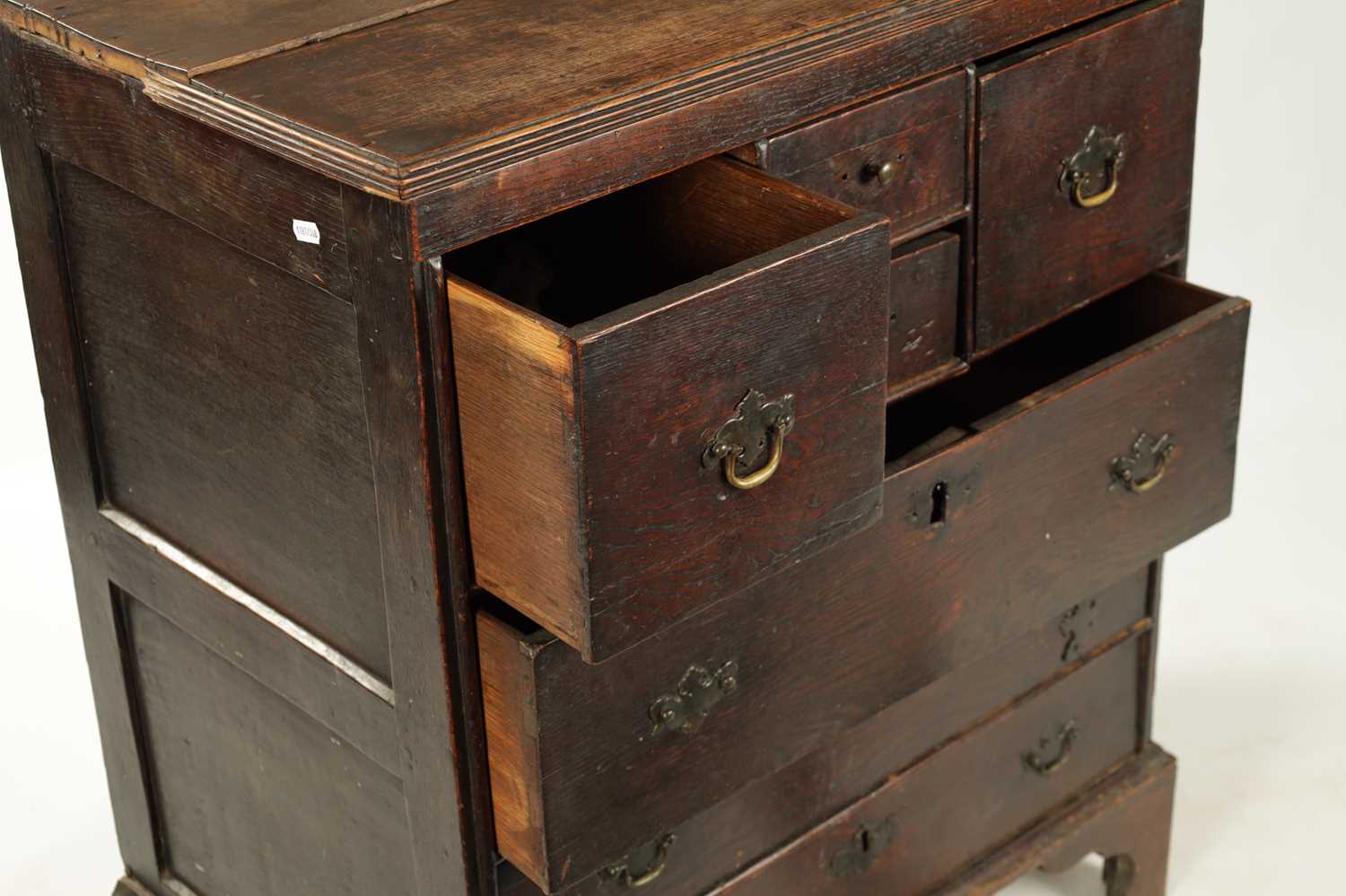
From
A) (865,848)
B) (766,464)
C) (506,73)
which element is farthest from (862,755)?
(506,73)

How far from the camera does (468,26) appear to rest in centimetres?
188

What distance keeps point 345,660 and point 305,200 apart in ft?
1.47

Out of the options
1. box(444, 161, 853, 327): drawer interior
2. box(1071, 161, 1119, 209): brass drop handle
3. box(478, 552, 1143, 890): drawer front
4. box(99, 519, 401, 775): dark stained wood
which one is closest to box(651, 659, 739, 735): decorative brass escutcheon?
box(478, 552, 1143, 890): drawer front

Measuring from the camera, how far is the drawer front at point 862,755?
82.0 inches

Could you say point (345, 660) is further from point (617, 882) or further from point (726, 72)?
point (726, 72)

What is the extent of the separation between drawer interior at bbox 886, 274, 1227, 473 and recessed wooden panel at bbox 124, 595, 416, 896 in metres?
0.69

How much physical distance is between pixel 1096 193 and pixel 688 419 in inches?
28.1

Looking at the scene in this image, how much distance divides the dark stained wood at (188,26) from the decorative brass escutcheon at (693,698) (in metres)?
0.64

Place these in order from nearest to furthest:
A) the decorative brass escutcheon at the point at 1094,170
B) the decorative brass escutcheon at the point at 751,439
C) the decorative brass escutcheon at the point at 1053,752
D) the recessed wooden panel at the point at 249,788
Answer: the decorative brass escutcheon at the point at 751,439 < the recessed wooden panel at the point at 249,788 < the decorative brass escutcheon at the point at 1094,170 < the decorative brass escutcheon at the point at 1053,752

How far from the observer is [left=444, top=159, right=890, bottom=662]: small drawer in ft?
5.25

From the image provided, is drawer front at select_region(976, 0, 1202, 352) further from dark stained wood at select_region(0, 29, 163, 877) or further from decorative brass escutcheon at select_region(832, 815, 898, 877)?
dark stained wood at select_region(0, 29, 163, 877)

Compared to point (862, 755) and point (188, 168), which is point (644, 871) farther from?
point (188, 168)

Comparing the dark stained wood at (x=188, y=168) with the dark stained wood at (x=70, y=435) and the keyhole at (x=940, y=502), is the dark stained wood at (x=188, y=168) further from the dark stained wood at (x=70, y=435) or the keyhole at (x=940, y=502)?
the keyhole at (x=940, y=502)

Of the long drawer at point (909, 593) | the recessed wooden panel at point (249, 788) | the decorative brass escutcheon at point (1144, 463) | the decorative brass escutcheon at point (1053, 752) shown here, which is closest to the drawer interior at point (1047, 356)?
the long drawer at point (909, 593)
